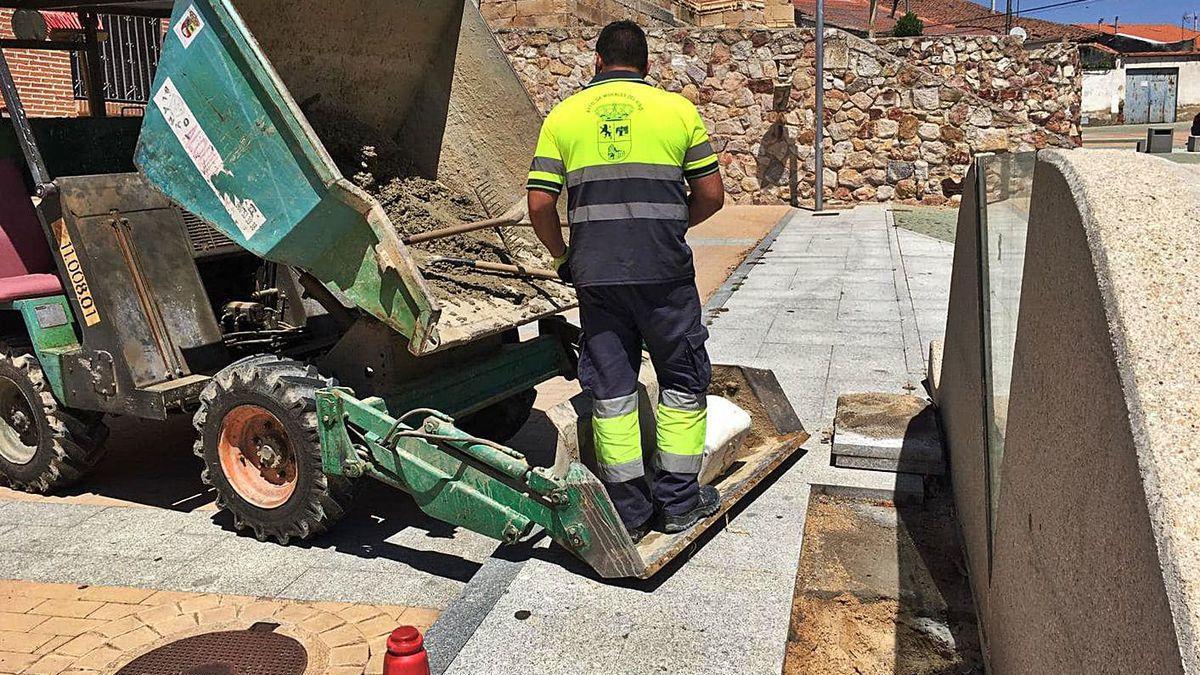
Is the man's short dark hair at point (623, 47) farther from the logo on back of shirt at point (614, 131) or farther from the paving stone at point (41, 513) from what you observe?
the paving stone at point (41, 513)

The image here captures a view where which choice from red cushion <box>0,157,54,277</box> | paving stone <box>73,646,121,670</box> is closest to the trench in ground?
paving stone <box>73,646,121,670</box>

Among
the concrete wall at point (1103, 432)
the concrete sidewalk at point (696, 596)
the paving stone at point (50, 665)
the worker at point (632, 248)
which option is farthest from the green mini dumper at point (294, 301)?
the concrete wall at point (1103, 432)

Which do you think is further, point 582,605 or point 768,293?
point 768,293

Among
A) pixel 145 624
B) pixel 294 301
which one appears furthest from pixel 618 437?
pixel 294 301

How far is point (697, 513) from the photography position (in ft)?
12.3

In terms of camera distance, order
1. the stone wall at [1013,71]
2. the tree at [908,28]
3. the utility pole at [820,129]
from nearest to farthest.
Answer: the utility pole at [820,129], the stone wall at [1013,71], the tree at [908,28]

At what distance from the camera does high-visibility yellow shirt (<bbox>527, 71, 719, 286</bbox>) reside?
3396 millimetres

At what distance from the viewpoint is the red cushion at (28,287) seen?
461 centimetres

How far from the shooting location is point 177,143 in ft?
13.3

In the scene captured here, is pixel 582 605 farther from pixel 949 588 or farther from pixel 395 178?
pixel 395 178

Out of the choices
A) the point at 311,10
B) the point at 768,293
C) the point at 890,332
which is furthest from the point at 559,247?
the point at 768,293

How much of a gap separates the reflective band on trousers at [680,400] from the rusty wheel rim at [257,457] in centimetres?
161

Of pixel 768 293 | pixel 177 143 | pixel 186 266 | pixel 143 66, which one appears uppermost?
pixel 143 66

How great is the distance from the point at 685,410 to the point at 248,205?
1.85 metres
